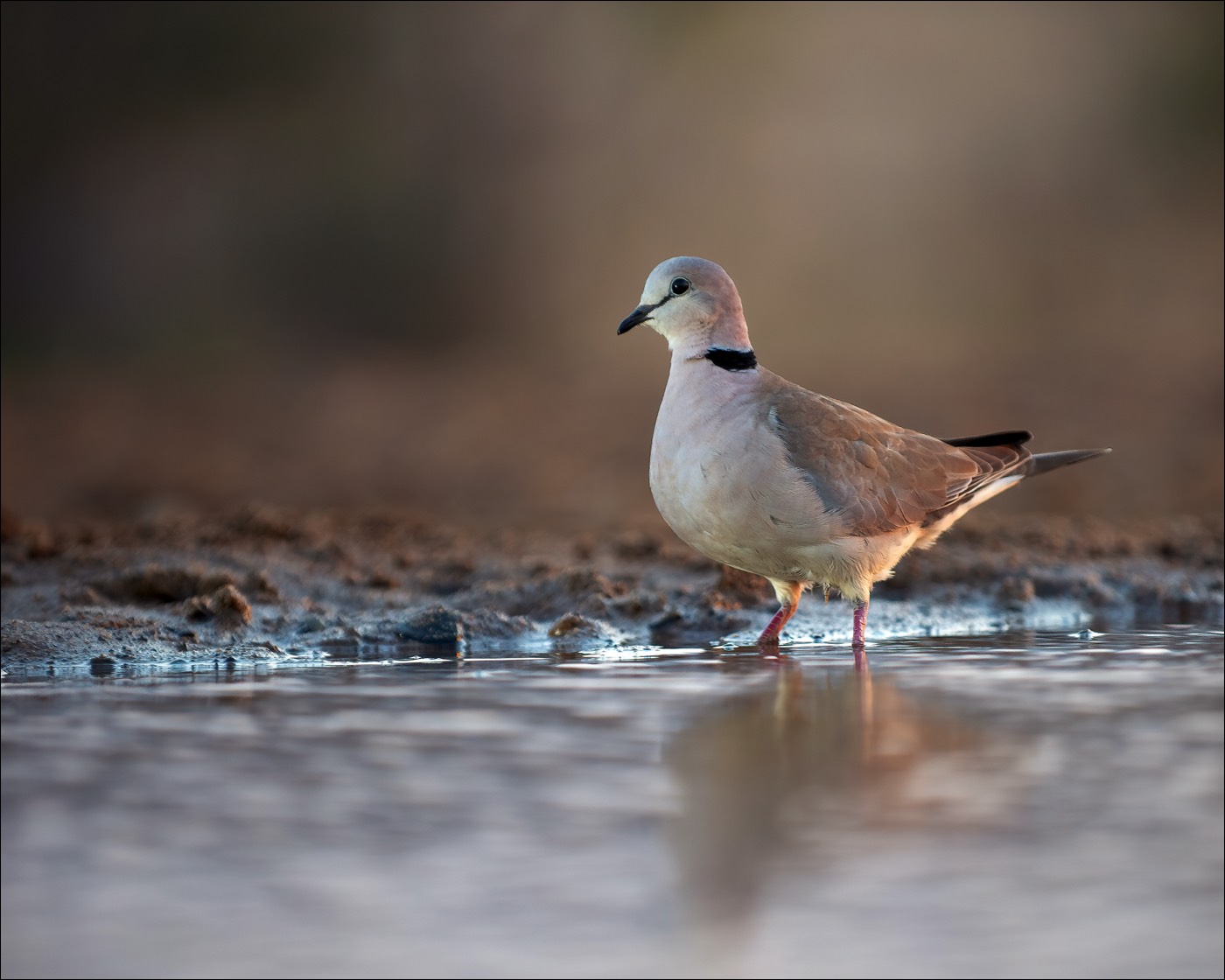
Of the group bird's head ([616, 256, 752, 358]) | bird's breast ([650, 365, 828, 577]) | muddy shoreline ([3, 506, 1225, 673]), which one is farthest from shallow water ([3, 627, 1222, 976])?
bird's head ([616, 256, 752, 358])

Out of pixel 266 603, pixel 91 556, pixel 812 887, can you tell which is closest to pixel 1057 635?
pixel 266 603

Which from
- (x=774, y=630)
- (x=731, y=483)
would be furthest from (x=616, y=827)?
(x=774, y=630)

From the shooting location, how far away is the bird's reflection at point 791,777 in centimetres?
283

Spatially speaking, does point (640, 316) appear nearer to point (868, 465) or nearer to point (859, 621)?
point (868, 465)

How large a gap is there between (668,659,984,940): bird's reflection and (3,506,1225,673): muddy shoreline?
163 cm

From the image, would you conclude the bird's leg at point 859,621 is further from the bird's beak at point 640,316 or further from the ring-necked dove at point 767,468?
the bird's beak at point 640,316

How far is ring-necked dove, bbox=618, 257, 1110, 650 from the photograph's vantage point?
18.3 feet

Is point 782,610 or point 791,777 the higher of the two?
point 782,610

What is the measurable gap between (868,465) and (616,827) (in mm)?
3224

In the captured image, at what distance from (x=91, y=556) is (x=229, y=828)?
14.4 ft

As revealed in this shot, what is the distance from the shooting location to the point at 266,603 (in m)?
6.30

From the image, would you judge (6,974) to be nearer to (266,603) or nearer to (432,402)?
(266,603)

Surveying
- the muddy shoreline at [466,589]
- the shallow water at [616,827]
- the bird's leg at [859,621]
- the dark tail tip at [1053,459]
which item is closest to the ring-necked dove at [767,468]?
the bird's leg at [859,621]

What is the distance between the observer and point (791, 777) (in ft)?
11.2
